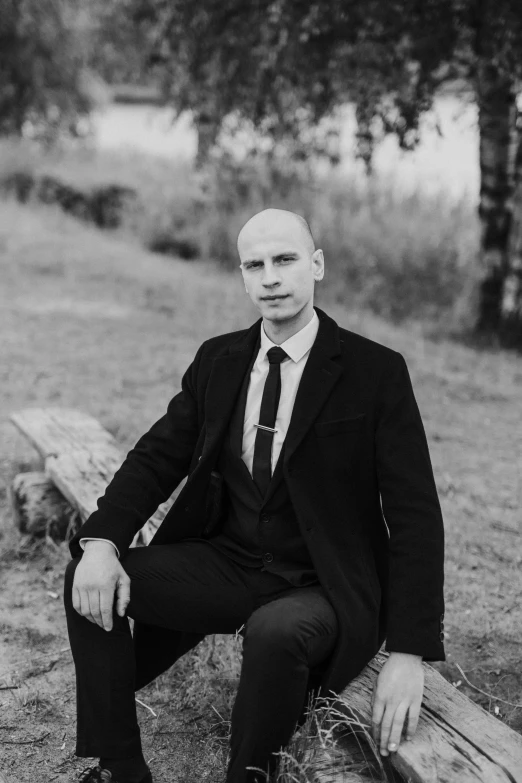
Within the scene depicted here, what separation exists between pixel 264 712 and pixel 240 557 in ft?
2.01

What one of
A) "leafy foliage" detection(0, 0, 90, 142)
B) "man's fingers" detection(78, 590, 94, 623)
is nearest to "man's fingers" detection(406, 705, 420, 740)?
"man's fingers" detection(78, 590, 94, 623)

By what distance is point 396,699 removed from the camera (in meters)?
2.49

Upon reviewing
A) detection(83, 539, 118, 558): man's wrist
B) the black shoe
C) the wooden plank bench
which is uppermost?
detection(83, 539, 118, 558): man's wrist

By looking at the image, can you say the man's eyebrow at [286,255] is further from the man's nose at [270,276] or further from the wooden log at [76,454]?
the wooden log at [76,454]

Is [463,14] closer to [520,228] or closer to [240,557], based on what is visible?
[520,228]

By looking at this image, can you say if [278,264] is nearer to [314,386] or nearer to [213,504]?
[314,386]

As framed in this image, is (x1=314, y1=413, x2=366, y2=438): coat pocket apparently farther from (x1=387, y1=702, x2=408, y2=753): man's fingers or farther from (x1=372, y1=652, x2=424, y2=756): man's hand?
(x1=387, y1=702, x2=408, y2=753): man's fingers

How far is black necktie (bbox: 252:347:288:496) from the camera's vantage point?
2.87 metres

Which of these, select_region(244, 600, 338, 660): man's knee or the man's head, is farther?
the man's head

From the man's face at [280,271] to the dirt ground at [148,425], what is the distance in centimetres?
157

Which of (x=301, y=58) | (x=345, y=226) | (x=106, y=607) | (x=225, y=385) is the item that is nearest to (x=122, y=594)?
(x=106, y=607)

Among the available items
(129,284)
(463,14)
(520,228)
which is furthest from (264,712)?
(129,284)

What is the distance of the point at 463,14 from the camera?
294 inches

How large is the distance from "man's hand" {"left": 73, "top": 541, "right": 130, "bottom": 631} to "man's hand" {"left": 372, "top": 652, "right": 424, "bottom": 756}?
814 mm
